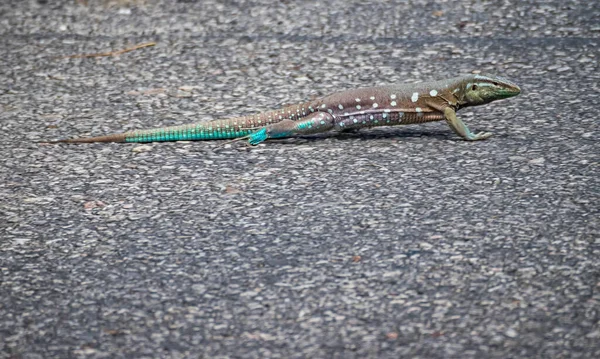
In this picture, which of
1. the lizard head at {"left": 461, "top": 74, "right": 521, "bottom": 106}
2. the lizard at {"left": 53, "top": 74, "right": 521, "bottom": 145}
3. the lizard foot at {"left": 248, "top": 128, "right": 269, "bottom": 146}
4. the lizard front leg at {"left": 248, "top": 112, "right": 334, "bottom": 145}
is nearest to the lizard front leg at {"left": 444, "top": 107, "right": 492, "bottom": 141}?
the lizard at {"left": 53, "top": 74, "right": 521, "bottom": 145}

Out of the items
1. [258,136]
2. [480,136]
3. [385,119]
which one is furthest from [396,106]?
[258,136]

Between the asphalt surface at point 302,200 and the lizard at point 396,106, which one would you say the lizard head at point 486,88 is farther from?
the asphalt surface at point 302,200

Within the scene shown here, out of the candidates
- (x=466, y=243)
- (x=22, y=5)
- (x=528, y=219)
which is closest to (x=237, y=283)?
(x=466, y=243)


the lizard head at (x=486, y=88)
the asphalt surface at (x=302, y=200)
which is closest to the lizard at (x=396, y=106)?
the lizard head at (x=486, y=88)

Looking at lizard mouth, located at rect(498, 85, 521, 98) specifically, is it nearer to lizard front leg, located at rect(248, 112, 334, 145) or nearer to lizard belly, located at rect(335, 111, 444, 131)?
lizard belly, located at rect(335, 111, 444, 131)

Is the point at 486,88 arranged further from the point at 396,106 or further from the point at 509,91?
the point at 396,106
